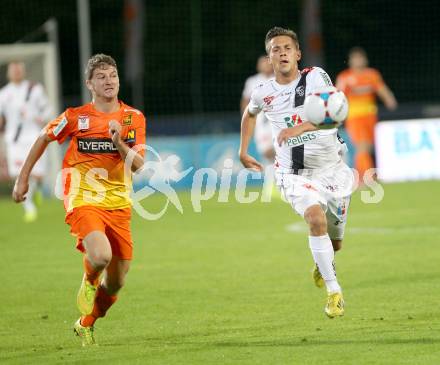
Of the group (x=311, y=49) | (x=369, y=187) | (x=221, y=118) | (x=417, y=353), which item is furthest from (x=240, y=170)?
(x=417, y=353)

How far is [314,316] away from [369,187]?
43.5 ft

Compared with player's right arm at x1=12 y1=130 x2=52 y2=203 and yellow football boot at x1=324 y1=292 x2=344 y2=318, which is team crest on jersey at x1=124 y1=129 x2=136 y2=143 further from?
yellow football boot at x1=324 y1=292 x2=344 y2=318

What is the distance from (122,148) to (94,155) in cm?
65

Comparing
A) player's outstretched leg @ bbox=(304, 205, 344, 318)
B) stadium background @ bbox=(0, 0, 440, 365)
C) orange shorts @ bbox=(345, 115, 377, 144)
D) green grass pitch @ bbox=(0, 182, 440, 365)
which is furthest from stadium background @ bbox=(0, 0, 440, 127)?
player's outstretched leg @ bbox=(304, 205, 344, 318)

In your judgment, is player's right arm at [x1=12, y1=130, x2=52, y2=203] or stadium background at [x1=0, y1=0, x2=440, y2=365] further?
player's right arm at [x1=12, y1=130, x2=52, y2=203]

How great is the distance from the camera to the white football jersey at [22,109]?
18.8m

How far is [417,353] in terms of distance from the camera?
7.17 meters

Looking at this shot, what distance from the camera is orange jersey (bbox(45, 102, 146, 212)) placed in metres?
8.29

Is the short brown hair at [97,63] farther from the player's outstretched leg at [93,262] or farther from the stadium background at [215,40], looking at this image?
the stadium background at [215,40]

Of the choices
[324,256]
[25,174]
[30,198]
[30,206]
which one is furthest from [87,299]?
[30,198]

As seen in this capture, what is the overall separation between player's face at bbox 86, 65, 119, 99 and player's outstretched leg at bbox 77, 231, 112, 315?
3.60ft

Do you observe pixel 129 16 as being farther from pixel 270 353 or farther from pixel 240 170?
pixel 270 353

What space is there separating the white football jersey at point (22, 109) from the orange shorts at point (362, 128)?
6662 mm

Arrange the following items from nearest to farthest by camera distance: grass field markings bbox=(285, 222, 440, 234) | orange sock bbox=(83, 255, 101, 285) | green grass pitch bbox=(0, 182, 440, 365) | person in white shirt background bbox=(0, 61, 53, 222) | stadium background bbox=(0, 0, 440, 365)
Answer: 1. green grass pitch bbox=(0, 182, 440, 365)
2. stadium background bbox=(0, 0, 440, 365)
3. orange sock bbox=(83, 255, 101, 285)
4. grass field markings bbox=(285, 222, 440, 234)
5. person in white shirt background bbox=(0, 61, 53, 222)
